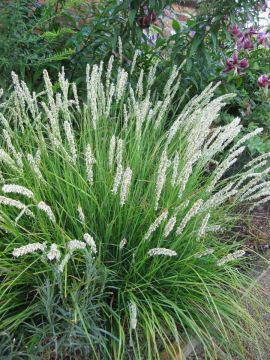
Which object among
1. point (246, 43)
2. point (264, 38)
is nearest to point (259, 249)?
point (246, 43)

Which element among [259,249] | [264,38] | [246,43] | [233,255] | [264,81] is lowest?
[259,249]

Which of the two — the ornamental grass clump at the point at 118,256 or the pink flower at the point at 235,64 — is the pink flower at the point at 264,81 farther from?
the ornamental grass clump at the point at 118,256

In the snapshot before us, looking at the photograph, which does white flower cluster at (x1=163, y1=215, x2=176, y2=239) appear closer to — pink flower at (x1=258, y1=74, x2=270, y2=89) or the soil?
the soil

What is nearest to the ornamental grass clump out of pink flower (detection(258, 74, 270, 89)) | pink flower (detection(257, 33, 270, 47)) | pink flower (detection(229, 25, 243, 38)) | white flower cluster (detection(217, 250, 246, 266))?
white flower cluster (detection(217, 250, 246, 266))

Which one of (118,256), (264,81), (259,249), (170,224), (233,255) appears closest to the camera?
(170,224)

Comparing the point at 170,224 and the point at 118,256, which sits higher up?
the point at 170,224

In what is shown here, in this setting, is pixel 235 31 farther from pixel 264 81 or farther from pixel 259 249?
pixel 259 249

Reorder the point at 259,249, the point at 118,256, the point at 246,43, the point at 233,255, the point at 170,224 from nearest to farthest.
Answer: the point at 170,224 < the point at 233,255 < the point at 118,256 < the point at 259,249 < the point at 246,43

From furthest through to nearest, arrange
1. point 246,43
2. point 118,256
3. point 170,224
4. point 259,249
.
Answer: point 246,43
point 259,249
point 118,256
point 170,224

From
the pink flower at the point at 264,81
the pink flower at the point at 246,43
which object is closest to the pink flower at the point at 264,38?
the pink flower at the point at 246,43

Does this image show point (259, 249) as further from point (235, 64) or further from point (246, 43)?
point (246, 43)

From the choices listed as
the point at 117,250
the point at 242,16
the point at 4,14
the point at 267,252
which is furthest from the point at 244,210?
the point at 4,14

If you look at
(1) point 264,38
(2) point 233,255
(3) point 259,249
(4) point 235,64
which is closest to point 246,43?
(4) point 235,64

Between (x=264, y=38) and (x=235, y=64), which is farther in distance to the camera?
(x=264, y=38)
